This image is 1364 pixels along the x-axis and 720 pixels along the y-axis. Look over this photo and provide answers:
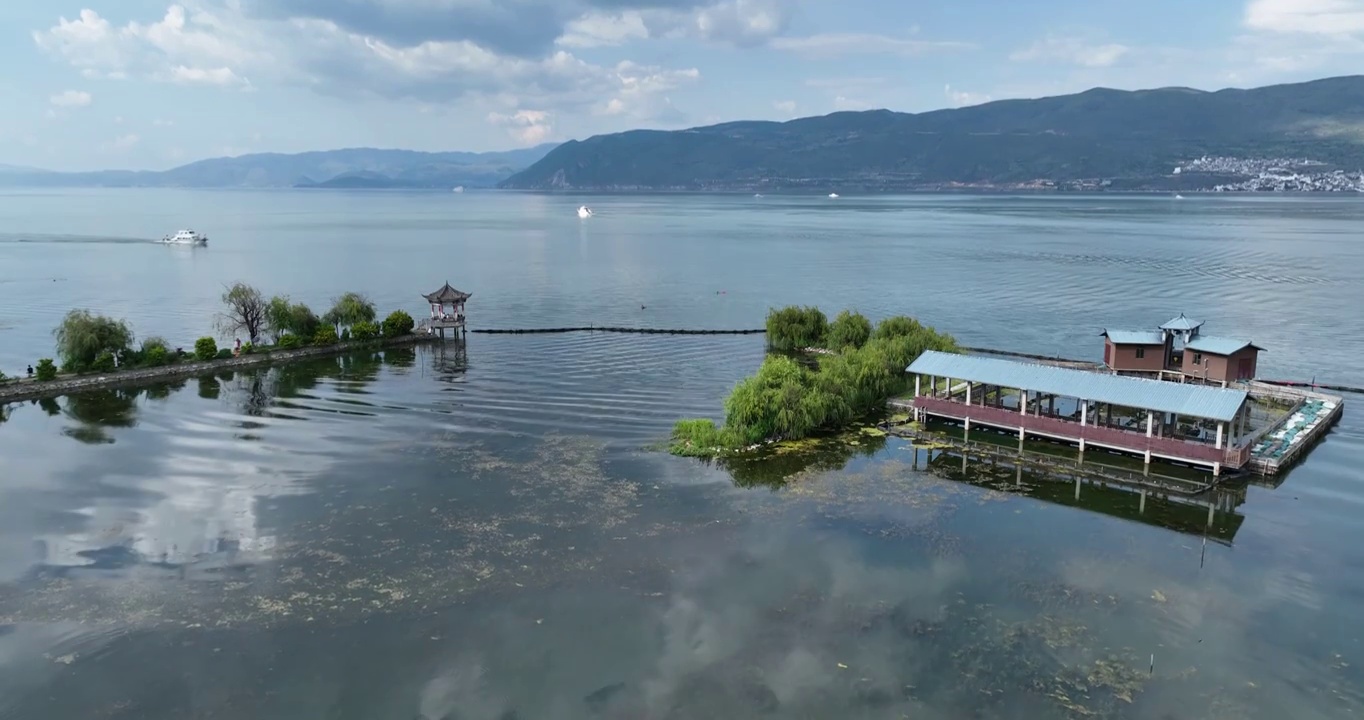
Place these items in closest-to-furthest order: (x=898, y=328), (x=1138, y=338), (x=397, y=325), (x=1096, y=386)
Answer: (x=1096, y=386)
(x=1138, y=338)
(x=898, y=328)
(x=397, y=325)

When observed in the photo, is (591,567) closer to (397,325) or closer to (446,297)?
(397,325)

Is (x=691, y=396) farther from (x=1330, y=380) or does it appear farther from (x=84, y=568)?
(x=1330, y=380)

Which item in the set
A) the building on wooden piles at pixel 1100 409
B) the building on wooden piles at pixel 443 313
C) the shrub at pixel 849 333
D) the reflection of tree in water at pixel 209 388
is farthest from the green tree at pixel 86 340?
the building on wooden piles at pixel 1100 409

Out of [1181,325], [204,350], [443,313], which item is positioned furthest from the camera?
[443,313]

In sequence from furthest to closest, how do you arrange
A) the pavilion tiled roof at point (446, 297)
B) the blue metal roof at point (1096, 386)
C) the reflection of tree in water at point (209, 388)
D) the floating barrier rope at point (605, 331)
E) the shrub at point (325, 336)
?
the floating barrier rope at point (605, 331)
the pavilion tiled roof at point (446, 297)
the shrub at point (325, 336)
the reflection of tree in water at point (209, 388)
the blue metal roof at point (1096, 386)

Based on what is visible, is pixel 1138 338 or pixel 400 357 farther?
pixel 400 357

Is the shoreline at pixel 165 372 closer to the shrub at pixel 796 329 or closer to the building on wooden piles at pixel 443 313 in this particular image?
the building on wooden piles at pixel 443 313

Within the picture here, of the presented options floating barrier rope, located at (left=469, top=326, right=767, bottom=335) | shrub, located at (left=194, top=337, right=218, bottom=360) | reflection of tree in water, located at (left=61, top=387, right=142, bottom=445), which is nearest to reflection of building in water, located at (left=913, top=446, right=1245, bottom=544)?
floating barrier rope, located at (left=469, top=326, right=767, bottom=335)

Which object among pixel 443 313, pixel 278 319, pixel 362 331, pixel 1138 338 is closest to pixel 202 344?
pixel 278 319
